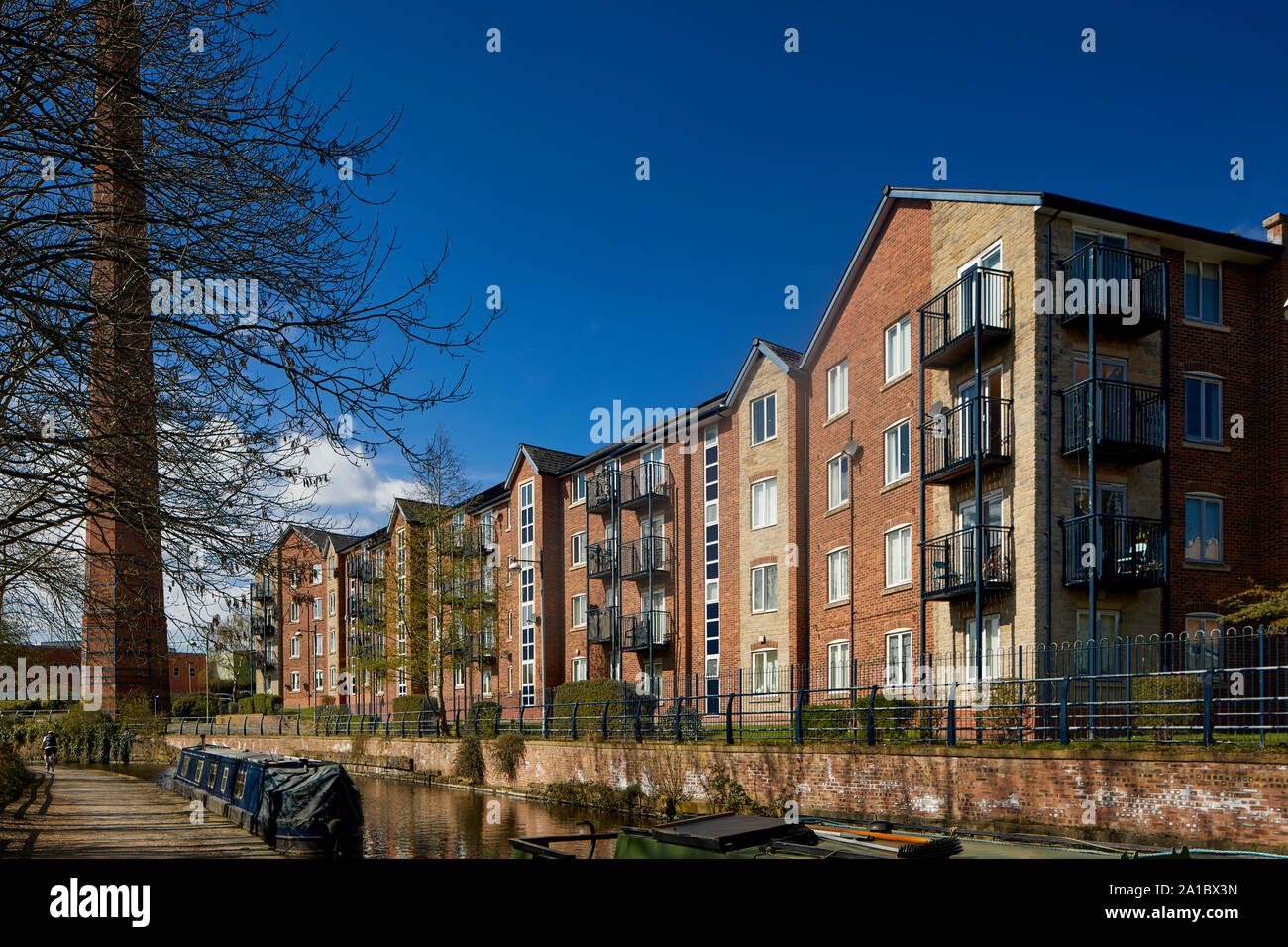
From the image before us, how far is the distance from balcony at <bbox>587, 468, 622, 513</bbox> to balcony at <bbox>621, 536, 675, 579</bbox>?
2.04 meters

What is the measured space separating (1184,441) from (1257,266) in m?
4.30

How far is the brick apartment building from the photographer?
20.0 meters

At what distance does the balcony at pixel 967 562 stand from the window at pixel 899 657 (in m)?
1.67

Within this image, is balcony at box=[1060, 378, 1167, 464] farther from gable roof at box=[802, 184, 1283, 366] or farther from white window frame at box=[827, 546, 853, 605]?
white window frame at box=[827, 546, 853, 605]

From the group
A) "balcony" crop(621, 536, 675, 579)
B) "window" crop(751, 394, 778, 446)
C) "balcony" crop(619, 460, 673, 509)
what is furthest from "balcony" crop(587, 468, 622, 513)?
"window" crop(751, 394, 778, 446)

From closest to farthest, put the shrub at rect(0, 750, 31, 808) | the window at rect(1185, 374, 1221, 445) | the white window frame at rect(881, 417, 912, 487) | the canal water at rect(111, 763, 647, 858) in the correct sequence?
the canal water at rect(111, 763, 647, 858)
the window at rect(1185, 374, 1221, 445)
the shrub at rect(0, 750, 31, 808)
the white window frame at rect(881, 417, 912, 487)

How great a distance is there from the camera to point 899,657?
23844 mm

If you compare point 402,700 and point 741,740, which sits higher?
point 741,740

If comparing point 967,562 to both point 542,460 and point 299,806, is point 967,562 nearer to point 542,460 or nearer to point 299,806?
point 299,806

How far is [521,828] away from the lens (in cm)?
2139

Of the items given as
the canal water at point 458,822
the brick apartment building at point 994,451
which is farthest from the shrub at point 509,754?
the brick apartment building at point 994,451
